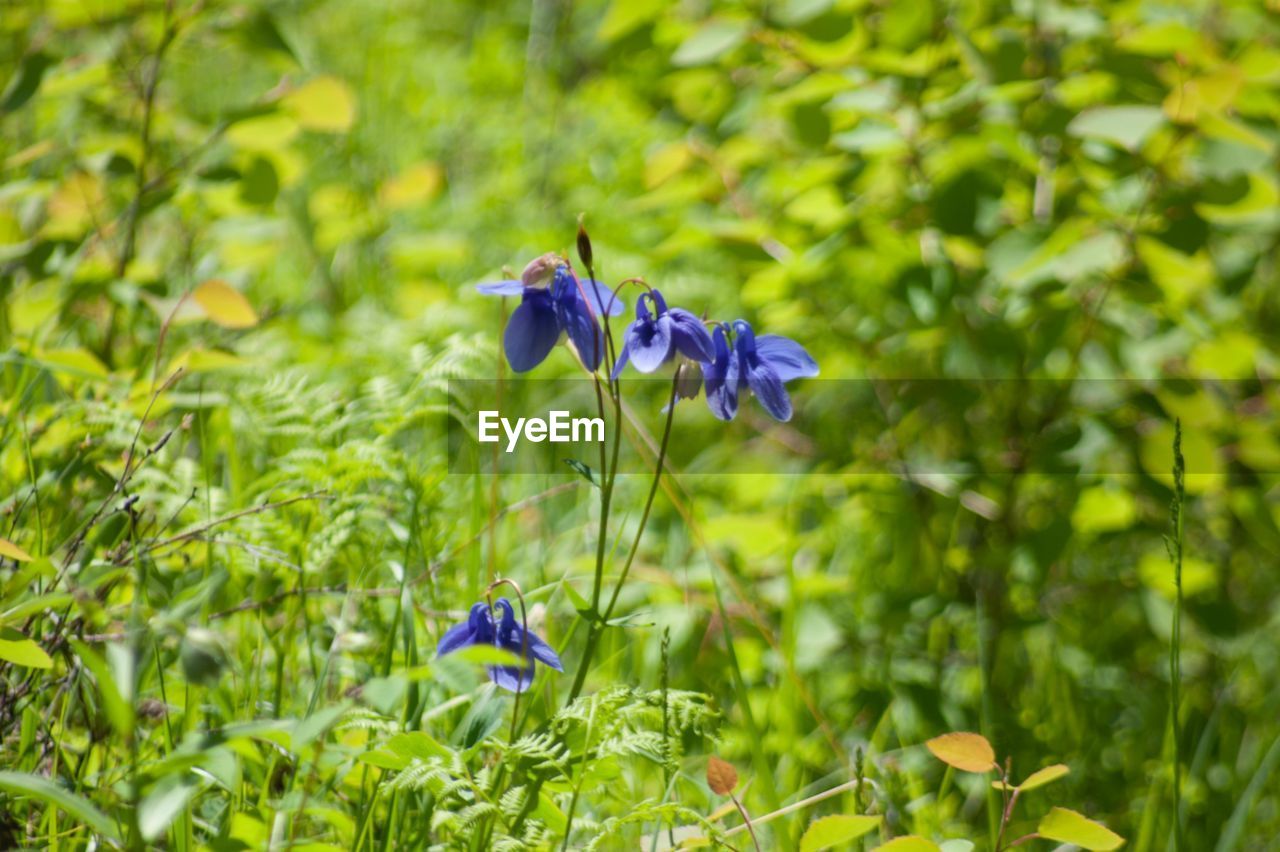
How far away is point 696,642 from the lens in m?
2.05

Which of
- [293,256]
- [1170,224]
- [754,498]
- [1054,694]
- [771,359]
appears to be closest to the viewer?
[771,359]

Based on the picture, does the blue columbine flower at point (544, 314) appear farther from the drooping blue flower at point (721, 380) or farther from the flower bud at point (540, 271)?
the drooping blue flower at point (721, 380)

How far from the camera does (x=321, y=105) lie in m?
1.94

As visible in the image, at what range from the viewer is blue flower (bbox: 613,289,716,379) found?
110cm

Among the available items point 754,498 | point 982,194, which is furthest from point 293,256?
point 982,194

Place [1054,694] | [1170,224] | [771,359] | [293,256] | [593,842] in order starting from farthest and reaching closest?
[293,256]
[1054,694]
[1170,224]
[771,359]
[593,842]

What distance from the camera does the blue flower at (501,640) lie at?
1106mm

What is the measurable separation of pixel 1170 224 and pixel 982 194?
1.05ft

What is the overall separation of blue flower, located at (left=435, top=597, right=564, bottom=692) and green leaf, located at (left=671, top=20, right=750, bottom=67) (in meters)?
1.14

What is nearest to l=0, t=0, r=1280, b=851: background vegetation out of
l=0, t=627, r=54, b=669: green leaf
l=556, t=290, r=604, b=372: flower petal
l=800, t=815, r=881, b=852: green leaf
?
l=0, t=627, r=54, b=669: green leaf

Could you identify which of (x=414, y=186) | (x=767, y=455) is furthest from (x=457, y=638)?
(x=414, y=186)

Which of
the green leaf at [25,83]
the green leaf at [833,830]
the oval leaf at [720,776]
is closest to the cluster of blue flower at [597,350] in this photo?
the oval leaf at [720,776]

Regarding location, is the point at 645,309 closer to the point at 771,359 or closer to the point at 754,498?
the point at 771,359

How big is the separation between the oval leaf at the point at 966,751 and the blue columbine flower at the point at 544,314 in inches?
21.8
